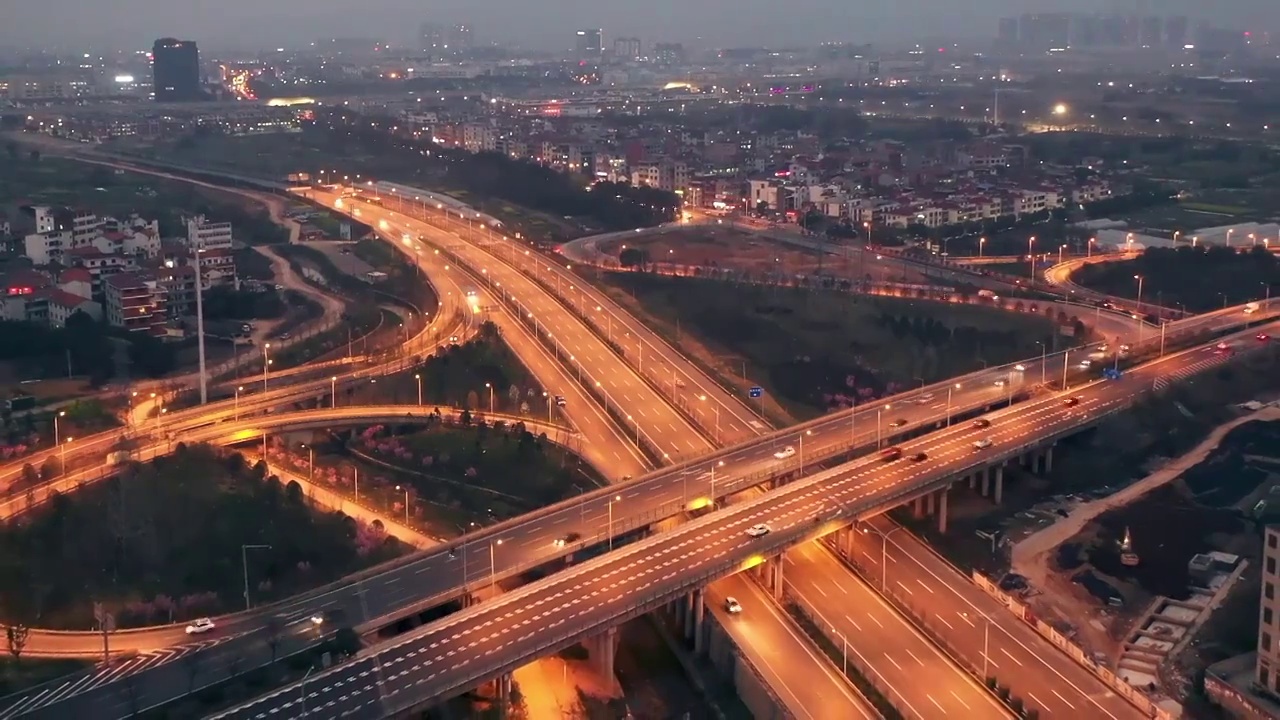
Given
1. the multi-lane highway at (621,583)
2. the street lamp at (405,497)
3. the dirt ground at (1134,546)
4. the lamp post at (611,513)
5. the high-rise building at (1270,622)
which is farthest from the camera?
the street lamp at (405,497)

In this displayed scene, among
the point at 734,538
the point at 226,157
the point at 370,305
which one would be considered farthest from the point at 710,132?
the point at 734,538

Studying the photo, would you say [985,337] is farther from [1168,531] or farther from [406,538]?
[406,538]

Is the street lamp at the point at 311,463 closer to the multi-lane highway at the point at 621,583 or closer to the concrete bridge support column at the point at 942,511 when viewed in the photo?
the multi-lane highway at the point at 621,583

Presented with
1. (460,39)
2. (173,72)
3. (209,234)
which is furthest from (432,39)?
(209,234)

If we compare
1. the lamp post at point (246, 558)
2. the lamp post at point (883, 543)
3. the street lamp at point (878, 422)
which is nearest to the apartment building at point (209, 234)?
the street lamp at point (878, 422)

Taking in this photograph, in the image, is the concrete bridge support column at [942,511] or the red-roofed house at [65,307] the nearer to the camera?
the concrete bridge support column at [942,511]

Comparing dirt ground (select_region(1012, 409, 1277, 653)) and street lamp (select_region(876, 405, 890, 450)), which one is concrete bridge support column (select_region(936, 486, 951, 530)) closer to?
dirt ground (select_region(1012, 409, 1277, 653))
